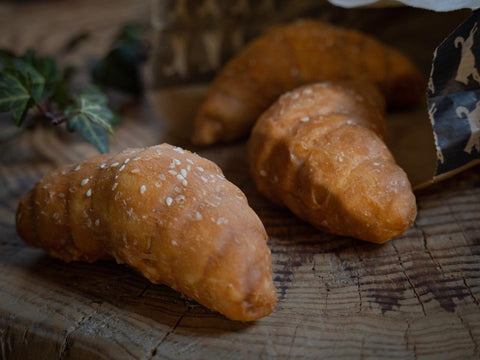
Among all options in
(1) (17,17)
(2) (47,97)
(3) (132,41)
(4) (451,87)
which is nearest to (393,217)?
(4) (451,87)

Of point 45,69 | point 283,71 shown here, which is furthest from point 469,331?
point 45,69

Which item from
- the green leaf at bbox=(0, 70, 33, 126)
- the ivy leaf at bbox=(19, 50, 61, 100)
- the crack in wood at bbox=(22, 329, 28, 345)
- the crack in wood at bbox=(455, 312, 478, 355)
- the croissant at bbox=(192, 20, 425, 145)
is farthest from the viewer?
the croissant at bbox=(192, 20, 425, 145)

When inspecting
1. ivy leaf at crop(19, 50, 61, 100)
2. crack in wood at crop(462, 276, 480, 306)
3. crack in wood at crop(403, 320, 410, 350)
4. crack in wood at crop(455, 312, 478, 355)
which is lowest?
crack in wood at crop(462, 276, 480, 306)

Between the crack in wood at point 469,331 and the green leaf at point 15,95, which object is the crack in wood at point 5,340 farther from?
the crack in wood at point 469,331

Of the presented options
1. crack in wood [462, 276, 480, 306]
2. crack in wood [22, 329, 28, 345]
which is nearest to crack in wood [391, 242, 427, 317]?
crack in wood [462, 276, 480, 306]

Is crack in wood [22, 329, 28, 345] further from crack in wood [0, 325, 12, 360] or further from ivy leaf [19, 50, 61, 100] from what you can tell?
ivy leaf [19, 50, 61, 100]

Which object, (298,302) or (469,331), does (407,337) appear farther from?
(298,302)

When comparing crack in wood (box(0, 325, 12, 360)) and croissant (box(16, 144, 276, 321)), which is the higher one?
croissant (box(16, 144, 276, 321))

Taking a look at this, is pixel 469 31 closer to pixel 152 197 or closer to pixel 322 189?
pixel 322 189
